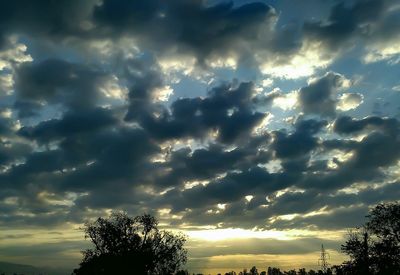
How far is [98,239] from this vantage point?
9531 cm

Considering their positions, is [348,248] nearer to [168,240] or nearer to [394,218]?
[394,218]

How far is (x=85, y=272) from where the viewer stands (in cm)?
9625

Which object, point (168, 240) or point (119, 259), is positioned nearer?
point (119, 259)

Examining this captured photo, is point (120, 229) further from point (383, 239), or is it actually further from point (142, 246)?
point (383, 239)

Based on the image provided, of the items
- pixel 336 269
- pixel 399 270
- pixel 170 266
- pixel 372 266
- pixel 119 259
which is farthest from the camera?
pixel 170 266

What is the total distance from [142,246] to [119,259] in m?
6.40

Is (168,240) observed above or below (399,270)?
above

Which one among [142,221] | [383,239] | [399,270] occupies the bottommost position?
[399,270]

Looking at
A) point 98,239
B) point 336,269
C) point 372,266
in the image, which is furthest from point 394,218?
point 98,239

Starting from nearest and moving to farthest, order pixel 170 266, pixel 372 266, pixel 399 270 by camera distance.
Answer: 1. pixel 399 270
2. pixel 372 266
3. pixel 170 266

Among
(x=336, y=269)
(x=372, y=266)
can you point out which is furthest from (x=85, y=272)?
(x=372, y=266)

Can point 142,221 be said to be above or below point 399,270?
above

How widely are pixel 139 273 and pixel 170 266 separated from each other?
8.77 m

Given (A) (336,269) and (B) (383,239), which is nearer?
(B) (383,239)
